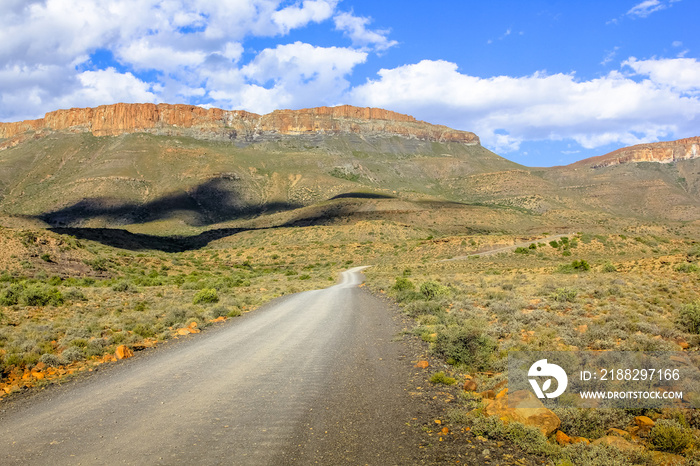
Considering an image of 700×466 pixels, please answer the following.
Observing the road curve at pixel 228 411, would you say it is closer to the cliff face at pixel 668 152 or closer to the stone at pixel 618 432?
the stone at pixel 618 432

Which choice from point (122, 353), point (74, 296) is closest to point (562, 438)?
point (122, 353)

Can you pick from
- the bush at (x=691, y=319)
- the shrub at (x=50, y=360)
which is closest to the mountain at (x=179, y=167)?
the shrub at (x=50, y=360)

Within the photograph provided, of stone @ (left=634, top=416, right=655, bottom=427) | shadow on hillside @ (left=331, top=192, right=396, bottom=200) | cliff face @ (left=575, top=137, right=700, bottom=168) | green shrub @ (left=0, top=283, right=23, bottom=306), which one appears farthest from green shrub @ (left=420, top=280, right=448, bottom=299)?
cliff face @ (left=575, top=137, right=700, bottom=168)

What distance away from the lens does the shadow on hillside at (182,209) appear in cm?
11188

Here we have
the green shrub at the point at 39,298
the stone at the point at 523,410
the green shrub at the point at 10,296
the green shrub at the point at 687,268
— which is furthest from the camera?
the green shrub at the point at 687,268

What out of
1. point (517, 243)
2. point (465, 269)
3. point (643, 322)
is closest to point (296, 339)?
point (643, 322)

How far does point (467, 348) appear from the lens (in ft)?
29.7

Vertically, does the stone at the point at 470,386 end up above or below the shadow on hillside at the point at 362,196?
below

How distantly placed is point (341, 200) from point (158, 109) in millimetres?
129586

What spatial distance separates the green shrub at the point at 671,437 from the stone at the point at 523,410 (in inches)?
39.8

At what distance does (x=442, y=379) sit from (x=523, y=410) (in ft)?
7.38

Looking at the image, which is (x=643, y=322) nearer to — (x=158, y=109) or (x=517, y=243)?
(x=517, y=243)

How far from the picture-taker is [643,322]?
10023 millimetres

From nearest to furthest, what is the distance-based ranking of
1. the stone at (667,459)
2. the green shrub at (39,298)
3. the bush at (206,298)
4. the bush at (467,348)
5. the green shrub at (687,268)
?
the stone at (667,459) → the bush at (467,348) → the green shrub at (39,298) → the bush at (206,298) → the green shrub at (687,268)
